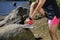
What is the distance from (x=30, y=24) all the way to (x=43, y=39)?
3.97 meters

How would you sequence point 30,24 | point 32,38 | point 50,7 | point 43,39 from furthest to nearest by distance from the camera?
point 43,39 → point 32,38 → point 50,7 → point 30,24

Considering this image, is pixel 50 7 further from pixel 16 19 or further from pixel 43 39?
pixel 16 19

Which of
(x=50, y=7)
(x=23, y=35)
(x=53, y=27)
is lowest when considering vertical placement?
(x=23, y=35)

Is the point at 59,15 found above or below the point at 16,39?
above

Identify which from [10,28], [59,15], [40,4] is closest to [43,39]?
[10,28]


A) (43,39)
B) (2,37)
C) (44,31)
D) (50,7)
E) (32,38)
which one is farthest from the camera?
(44,31)

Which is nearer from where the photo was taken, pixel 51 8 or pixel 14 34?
pixel 51 8

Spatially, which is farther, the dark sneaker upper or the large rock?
the large rock

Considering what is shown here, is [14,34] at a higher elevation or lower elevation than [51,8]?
lower

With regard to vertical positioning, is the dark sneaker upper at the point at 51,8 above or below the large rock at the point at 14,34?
above

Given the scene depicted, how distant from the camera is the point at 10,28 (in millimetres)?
7133

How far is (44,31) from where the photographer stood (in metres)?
9.55

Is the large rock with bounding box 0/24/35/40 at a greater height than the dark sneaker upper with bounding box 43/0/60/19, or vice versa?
the dark sneaker upper with bounding box 43/0/60/19

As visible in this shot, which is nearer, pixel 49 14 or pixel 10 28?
pixel 49 14
